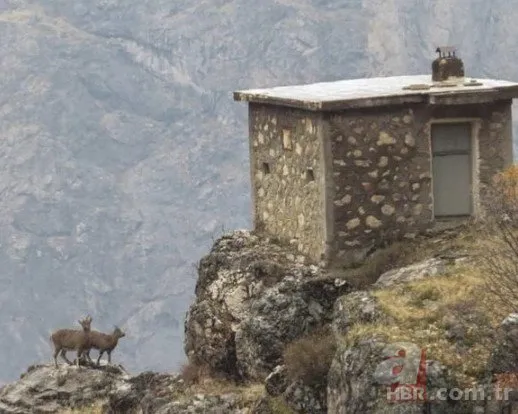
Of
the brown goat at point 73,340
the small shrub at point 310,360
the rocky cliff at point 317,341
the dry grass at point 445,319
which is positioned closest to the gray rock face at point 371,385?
the rocky cliff at point 317,341

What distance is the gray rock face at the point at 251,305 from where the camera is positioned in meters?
16.7

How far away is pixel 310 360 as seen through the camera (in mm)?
14977

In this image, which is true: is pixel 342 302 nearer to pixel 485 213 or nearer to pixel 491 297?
pixel 491 297

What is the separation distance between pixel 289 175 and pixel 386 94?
236cm

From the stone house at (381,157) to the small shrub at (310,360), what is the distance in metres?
3.58

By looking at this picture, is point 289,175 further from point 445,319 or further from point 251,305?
point 445,319

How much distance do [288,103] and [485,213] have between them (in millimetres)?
3598

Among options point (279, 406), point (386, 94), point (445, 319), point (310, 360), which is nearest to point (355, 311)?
point (310, 360)

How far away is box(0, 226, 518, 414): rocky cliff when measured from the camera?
12.7 m

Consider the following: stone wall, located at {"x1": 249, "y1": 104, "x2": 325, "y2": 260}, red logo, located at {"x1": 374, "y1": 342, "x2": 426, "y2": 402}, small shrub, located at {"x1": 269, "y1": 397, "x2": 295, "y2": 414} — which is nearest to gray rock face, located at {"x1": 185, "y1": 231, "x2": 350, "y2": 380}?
stone wall, located at {"x1": 249, "y1": 104, "x2": 325, "y2": 260}

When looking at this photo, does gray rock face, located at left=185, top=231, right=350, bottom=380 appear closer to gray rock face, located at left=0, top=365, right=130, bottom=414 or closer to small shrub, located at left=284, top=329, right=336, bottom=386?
small shrub, located at left=284, top=329, right=336, bottom=386

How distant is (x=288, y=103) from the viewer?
64.2 feet

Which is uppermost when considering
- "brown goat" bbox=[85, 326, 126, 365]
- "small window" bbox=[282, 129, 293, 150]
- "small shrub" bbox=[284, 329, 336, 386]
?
"small window" bbox=[282, 129, 293, 150]

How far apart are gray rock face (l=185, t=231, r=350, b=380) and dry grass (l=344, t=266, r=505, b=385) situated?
2.04 meters
